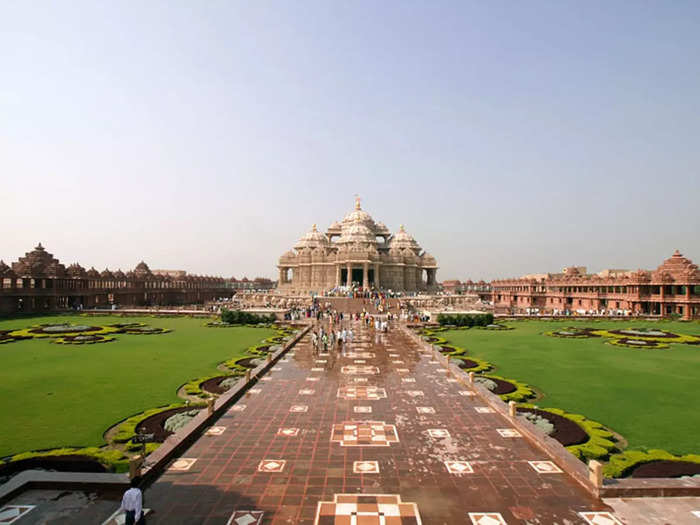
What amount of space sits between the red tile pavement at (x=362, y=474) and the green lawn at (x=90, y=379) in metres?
3.66

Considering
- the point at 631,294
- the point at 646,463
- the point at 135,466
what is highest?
the point at 631,294

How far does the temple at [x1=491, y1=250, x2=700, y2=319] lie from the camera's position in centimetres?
4881

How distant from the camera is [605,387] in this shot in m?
16.7

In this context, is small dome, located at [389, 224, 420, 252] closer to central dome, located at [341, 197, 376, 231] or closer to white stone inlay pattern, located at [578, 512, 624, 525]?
central dome, located at [341, 197, 376, 231]

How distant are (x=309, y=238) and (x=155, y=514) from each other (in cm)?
6782

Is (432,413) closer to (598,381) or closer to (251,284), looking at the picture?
(598,381)

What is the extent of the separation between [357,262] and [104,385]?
4729 cm

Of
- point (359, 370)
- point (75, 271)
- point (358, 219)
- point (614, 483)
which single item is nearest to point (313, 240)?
point (358, 219)

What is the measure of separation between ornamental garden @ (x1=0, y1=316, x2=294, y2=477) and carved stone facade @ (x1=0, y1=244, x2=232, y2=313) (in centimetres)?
1752

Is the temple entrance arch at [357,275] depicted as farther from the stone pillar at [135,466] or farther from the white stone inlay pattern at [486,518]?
the white stone inlay pattern at [486,518]

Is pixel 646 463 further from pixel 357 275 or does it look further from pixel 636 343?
pixel 357 275

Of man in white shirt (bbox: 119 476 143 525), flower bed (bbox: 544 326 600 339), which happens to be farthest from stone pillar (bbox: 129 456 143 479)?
flower bed (bbox: 544 326 600 339)

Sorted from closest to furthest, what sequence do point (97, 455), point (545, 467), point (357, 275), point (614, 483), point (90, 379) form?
point (614, 483)
point (545, 467)
point (97, 455)
point (90, 379)
point (357, 275)

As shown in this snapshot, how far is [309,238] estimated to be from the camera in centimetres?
7475
